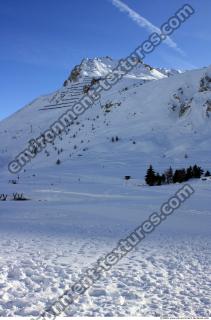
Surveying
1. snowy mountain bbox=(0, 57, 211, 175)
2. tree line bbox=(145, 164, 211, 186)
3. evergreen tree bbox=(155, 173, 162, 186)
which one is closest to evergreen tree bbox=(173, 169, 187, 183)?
tree line bbox=(145, 164, 211, 186)

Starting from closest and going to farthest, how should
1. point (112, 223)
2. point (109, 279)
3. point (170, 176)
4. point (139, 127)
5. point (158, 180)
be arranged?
point (109, 279) < point (112, 223) < point (158, 180) < point (170, 176) < point (139, 127)

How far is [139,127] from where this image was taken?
43.0m

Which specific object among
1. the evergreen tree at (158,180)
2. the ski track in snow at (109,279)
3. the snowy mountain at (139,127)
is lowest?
the ski track in snow at (109,279)

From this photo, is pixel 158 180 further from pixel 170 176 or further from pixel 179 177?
pixel 179 177

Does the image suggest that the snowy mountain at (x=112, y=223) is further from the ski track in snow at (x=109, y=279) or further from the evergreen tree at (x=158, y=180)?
the evergreen tree at (x=158, y=180)

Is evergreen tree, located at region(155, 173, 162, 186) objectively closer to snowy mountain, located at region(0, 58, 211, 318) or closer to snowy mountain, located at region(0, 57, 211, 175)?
snowy mountain, located at region(0, 58, 211, 318)

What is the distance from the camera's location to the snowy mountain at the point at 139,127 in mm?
35875

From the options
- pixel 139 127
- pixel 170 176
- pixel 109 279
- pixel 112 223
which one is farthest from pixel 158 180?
pixel 139 127

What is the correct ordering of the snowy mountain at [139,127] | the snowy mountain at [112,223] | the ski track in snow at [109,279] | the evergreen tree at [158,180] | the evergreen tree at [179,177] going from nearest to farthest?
the ski track in snow at [109,279]
the snowy mountain at [112,223]
the evergreen tree at [158,180]
the evergreen tree at [179,177]
the snowy mountain at [139,127]

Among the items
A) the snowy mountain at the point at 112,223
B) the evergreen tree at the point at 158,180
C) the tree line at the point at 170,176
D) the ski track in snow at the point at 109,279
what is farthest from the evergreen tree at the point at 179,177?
the ski track in snow at the point at 109,279

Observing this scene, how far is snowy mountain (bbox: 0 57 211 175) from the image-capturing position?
35.9 meters

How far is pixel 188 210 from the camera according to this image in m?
16.0

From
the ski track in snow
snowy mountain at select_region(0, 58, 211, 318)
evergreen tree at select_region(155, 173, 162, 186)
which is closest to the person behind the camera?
the ski track in snow

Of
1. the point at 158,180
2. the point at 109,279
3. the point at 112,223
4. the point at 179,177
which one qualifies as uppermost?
the point at 179,177
